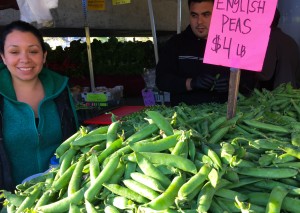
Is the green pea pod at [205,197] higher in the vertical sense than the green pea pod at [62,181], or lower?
higher

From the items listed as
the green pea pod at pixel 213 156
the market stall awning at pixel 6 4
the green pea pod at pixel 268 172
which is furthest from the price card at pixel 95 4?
the green pea pod at pixel 268 172

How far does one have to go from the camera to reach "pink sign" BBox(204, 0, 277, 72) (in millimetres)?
1598

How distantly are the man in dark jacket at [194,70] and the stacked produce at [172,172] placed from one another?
1181 mm

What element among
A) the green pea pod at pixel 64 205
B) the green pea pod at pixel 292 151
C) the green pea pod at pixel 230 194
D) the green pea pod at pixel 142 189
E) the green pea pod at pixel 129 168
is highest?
the green pea pod at pixel 292 151

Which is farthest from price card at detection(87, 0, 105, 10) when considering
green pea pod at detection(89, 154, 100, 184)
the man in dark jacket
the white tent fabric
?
green pea pod at detection(89, 154, 100, 184)

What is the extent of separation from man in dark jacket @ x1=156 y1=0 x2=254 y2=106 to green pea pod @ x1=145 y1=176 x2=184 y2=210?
167 centimetres

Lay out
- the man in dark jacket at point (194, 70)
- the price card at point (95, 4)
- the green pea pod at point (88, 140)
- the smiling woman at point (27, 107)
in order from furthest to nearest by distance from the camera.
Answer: the price card at point (95, 4) < the man in dark jacket at point (194, 70) < the smiling woman at point (27, 107) < the green pea pod at point (88, 140)

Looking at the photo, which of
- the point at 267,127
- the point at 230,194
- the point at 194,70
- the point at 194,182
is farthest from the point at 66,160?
the point at 194,70

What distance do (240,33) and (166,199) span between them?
91 centimetres

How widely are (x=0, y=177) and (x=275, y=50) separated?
107 inches

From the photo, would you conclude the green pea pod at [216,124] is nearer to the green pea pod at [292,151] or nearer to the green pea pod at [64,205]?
the green pea pod at [292,151]

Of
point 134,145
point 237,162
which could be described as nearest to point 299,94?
point 237,162

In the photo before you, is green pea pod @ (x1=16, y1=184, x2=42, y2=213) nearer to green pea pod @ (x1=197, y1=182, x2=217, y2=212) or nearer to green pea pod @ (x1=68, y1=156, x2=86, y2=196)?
green pea pod @ (x1=68, y1=156, x2=86, y2=196)

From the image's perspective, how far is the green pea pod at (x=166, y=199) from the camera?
1.19m
